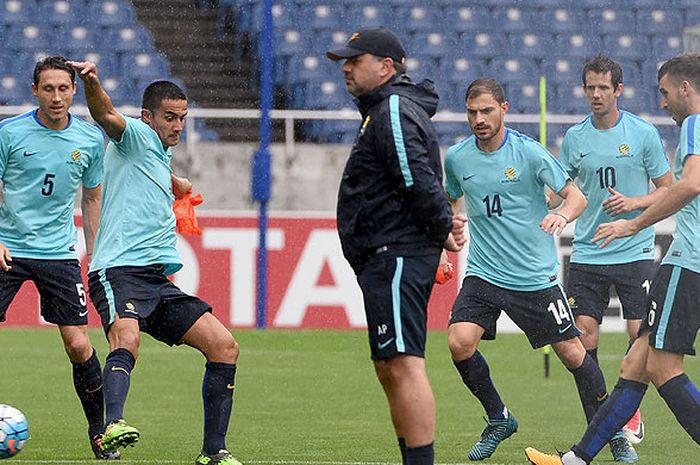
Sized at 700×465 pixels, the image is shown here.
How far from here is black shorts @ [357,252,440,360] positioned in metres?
5.45

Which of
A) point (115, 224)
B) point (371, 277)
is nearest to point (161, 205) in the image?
point (115, 224)

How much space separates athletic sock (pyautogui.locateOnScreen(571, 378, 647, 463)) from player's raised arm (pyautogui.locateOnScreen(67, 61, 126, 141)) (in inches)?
107

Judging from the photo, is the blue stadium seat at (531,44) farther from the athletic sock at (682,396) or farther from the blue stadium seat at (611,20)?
the athletic sock at (682,396)

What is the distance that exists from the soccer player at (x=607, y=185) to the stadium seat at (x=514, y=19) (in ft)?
31.2

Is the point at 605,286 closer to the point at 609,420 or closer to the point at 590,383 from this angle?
the point at 590,383

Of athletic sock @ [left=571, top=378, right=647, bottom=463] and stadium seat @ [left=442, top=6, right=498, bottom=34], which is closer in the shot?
athletic sock @ [left=571, top=378, right=647, bottom=463]

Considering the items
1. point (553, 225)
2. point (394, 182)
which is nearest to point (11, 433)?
point (394, 182)

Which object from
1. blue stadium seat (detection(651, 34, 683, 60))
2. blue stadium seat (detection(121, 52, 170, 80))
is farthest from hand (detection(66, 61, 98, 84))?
blue stadium seat (detection(651, 34, 683, 60))

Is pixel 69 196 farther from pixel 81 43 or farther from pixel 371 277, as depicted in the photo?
pixel 81 43

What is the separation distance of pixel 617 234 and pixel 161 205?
7.64ft

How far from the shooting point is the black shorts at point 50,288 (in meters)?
7.35

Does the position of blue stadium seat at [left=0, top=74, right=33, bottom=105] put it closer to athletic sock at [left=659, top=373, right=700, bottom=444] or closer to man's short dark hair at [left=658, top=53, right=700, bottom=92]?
man's short dark hair at [left=658, top=53, right=700, bottom=92]

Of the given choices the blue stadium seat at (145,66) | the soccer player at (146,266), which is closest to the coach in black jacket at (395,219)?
the soccer player at (146,266)

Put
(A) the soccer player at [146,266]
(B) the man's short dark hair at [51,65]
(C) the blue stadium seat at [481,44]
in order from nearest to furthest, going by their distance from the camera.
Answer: (A) the soccer player at [146,266], (B) the man's short dark hair at [51,65], (C) the blue stadium seat at [481,44]
